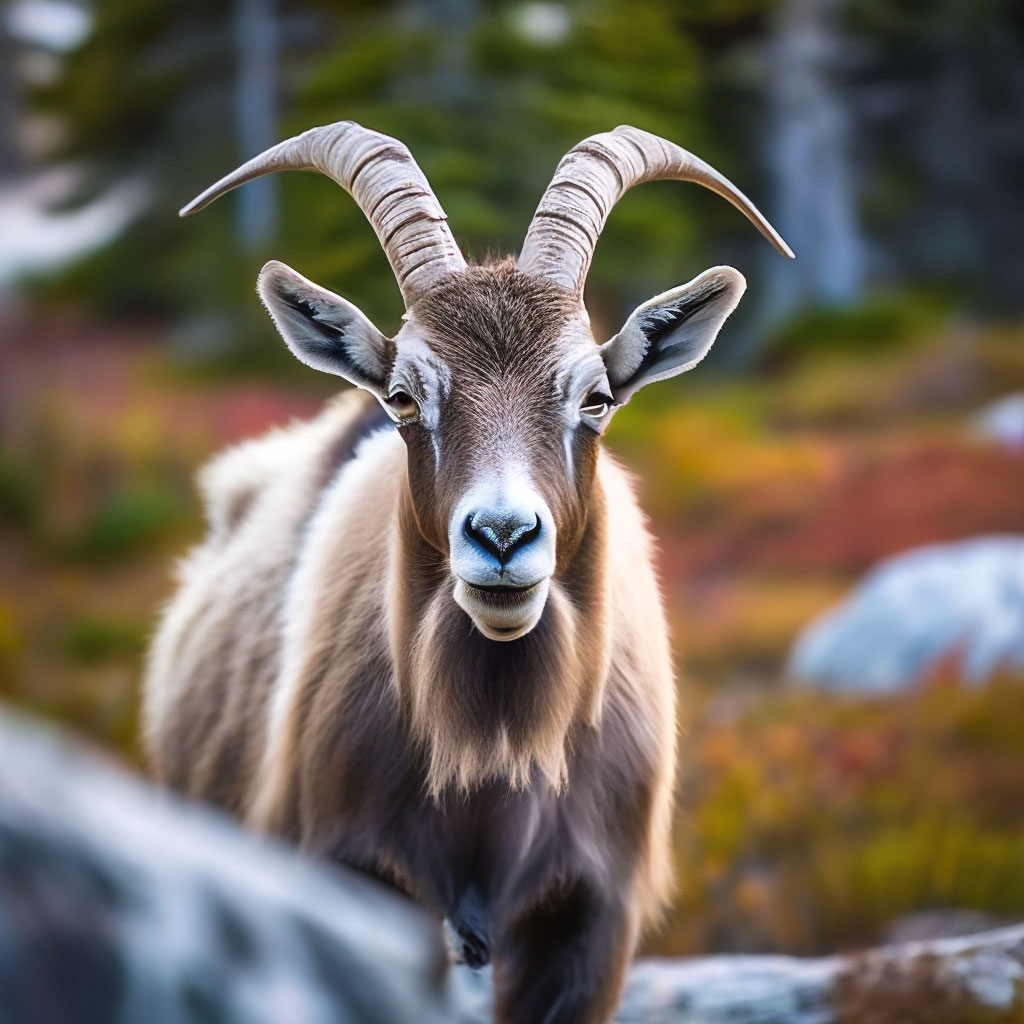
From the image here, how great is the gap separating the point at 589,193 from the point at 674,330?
1.82ft

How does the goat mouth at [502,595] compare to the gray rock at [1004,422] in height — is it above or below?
above

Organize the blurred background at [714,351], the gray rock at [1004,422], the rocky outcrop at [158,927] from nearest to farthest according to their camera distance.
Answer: the rocky outcrop at [158,927], the blurred background at [714,351], the gray rock at [1004,422]

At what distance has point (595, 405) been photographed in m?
4.08

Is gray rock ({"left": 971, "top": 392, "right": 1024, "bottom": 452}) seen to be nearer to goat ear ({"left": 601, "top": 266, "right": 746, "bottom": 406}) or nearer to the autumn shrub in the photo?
the autumn shrub

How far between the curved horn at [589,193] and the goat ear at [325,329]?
1.70 feet

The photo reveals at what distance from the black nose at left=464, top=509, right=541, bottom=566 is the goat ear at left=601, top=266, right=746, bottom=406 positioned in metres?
0.69

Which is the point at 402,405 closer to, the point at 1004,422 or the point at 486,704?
the point at 486,704

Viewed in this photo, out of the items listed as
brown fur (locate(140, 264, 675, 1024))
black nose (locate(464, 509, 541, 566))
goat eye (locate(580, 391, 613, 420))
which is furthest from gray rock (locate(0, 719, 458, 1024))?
goat eye (locate(580, 391, 613, 420))

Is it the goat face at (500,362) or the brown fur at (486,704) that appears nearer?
the goat face at (500,362)

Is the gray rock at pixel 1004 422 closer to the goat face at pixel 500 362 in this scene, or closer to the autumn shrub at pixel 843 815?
the autumn shrub at pixel 843 815

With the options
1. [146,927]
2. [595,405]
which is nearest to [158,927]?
[146,927]

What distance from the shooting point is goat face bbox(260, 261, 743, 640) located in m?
3.71

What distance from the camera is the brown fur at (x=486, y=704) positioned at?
4.09 meters

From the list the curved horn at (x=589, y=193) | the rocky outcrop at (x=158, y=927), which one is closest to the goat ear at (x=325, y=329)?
the curved horn at (x=589, y=193)
